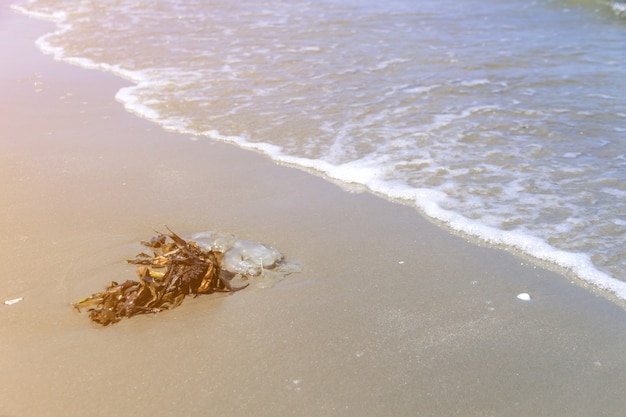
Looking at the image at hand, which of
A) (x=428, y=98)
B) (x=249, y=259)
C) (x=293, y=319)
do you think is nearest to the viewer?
(x=293, y=319)

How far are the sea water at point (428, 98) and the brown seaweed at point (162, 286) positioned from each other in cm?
148

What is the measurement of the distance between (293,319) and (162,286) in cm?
Answer: 69

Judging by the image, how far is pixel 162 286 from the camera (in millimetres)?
3264

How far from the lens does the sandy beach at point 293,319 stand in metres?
2.59

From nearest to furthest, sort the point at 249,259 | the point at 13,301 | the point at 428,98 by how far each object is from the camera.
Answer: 1. the point at 13,301
2. the point at 249,259
3. the point at 428,98

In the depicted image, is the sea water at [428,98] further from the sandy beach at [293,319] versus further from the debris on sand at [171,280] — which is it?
the debris on sand at [171,280]

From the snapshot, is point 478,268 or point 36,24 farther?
point 36,24

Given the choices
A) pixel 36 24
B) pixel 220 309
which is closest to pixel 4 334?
pixel 220 309

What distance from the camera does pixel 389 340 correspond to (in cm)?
293

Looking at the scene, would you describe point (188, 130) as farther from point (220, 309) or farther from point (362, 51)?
point (362, 51)

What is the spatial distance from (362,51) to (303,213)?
4700 millimetres

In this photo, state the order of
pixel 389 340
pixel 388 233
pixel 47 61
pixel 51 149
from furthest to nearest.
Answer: pixel 47 61
pixel 51 149
pixel 388 233
pixel 389 340

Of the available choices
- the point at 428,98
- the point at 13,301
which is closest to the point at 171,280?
the point at 13,301

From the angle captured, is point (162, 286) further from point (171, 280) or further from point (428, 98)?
point (428, 98)
